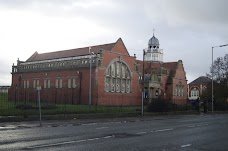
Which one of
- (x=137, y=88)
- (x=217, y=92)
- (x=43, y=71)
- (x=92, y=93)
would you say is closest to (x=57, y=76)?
(x=43, y=71)

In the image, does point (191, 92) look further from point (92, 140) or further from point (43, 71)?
point (92, 140)

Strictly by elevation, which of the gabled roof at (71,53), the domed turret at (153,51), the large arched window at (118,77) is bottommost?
the large arched window at (118,77)

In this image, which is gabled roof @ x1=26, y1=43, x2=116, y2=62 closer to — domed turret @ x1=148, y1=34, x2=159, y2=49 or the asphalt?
the asphalt

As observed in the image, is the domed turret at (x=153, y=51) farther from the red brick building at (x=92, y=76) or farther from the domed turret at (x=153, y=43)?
the red brick building at (x=92, y=76)

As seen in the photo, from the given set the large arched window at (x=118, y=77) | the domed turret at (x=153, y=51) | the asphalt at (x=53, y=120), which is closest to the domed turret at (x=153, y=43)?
the domed turret at (x=153, y=51)

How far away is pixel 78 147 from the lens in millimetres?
11891

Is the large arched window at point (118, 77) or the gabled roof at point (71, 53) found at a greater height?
the gabled roof at point (71, 53)

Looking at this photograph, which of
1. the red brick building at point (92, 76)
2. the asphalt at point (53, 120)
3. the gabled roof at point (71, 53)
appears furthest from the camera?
the gabled roof at point (71, 53)

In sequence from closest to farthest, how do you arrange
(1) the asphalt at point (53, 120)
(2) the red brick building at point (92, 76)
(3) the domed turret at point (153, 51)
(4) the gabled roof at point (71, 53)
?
(1) the asphalt at point (53, 120) < (2) the red brick building at point (92, 76) < (4) the gabled roof at point (71, 53) < (3) the domed turret at point (153, 51)

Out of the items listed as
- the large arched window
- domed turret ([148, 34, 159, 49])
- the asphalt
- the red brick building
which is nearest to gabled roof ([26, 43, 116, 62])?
the red brick building

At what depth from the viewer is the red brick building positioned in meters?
58.8

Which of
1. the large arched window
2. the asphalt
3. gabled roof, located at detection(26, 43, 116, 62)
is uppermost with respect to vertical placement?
gabled roof, located at detection(26, 43, 116, 62)

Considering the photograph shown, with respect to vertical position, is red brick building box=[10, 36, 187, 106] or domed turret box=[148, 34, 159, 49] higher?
domed turret box=[148, 34, 159, 49]

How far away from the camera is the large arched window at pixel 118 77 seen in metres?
62.1
